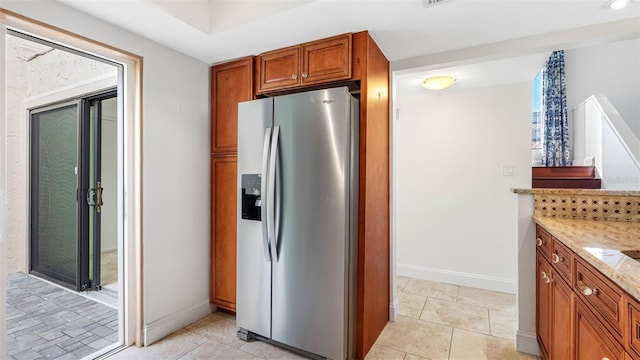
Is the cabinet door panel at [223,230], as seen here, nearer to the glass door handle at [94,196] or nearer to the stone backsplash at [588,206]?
the glass door handle at [94,196]

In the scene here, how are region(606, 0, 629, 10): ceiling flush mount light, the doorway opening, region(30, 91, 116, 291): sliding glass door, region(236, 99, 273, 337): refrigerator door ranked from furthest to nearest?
region(30, 91, 116, 291): sliding glass door, the doorway opening, region(236, 99, 273, 337): refrigerator door, region(606, 0, 629, 10): ceiling flush mount light

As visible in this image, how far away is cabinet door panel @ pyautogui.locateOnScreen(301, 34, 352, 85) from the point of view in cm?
207

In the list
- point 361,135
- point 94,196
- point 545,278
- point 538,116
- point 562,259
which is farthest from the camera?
point 538,116

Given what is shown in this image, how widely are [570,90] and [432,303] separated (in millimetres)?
4096

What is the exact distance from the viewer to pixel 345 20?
189 centimetres

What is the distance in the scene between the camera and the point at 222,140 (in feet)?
8.68

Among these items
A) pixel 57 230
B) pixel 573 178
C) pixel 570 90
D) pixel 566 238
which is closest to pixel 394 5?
pixel 566 238

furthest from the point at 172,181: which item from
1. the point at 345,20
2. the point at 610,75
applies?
the point at 610,75

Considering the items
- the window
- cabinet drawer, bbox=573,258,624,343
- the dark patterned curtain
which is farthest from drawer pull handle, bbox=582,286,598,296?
the window

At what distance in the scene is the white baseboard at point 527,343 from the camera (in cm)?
208

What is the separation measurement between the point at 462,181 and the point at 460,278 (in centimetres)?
113

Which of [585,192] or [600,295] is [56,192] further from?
[585,192]

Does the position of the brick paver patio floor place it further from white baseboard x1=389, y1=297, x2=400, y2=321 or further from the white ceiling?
the white ceiling

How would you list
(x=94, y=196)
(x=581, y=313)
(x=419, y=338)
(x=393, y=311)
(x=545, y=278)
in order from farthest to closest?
(x=94, y=196) → (x=393, y=311) → (x=419, y=338) → (x=545, y=278) → (x=581, y=313)
